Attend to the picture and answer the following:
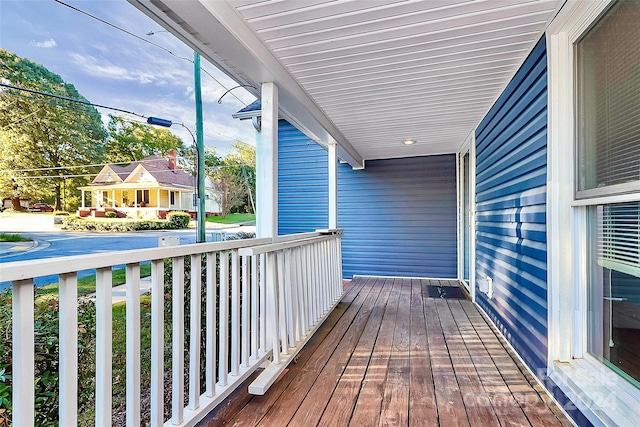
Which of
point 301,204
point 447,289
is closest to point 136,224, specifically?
point 447,289

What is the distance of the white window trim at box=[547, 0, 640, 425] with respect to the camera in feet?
5.27

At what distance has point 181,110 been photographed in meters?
1.70

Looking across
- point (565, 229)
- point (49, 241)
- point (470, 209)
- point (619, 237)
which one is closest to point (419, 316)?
point (470, 209)

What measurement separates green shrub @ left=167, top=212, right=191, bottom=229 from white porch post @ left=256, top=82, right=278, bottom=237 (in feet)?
2.13

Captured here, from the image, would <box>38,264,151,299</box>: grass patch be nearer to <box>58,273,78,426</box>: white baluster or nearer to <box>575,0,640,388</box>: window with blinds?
<box>58,273,78,426</box>: white baluster

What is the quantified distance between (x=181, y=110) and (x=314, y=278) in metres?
1.78

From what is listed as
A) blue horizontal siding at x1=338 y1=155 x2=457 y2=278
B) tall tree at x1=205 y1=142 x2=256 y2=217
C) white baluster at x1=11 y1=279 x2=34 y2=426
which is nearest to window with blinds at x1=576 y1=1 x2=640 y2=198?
tall tree at x1=205 y1=142 x2=256 y2=217

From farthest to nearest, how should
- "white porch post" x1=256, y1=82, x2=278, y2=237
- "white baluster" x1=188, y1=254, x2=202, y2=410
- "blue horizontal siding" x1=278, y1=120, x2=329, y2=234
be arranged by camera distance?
"blue horizontal siding" x1=278, y1=120, x2=329, y2=234 < "white porch post" x1=256, y1=82, x2=278, y2=237 < "white baluster" x1=188, y1=254, x2=202, y2=410

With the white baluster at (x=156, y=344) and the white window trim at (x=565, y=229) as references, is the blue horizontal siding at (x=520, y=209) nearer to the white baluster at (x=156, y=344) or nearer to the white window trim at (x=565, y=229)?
the white window trim at (x=565, y=229)

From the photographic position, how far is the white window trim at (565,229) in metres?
1.61

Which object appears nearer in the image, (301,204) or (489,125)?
(489,125)

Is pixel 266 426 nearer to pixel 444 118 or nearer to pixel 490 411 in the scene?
pixel 490 411

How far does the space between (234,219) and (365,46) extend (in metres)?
1.38

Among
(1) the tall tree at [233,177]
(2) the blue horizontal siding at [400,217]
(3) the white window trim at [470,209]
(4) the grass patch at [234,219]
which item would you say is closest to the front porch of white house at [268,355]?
(4) the grass patch at [234,219]
